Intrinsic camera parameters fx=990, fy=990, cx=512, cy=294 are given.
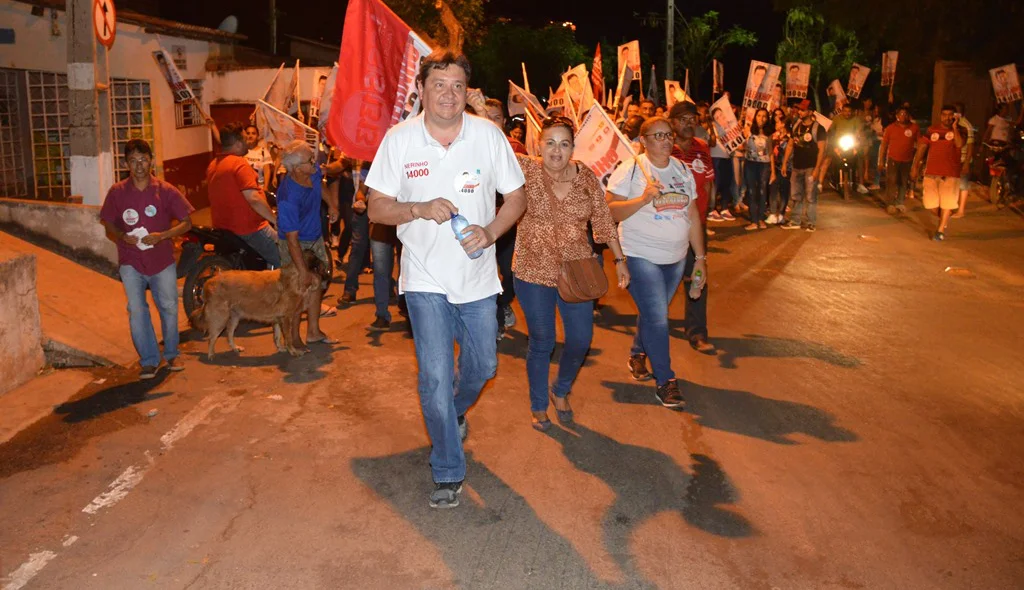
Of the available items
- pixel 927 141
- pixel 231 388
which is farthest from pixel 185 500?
pixel 927 141

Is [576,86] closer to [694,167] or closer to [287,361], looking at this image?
[694,167]

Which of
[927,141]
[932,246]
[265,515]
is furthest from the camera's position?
[927,141]

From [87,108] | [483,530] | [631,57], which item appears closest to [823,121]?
[631,57]

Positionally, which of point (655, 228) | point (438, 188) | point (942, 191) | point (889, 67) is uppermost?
point (889, 67)

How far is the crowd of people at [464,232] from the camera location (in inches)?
195

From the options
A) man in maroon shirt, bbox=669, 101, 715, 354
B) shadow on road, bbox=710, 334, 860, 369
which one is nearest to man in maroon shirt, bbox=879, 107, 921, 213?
shadow on road, bbox=710, 334, 860, 369

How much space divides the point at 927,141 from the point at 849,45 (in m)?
31.6

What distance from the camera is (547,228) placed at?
6.07 meters

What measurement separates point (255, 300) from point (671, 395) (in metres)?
3.57

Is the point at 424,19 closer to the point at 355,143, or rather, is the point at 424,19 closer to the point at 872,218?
the point at 872,218

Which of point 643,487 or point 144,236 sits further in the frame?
point 144,236

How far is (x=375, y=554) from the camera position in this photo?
4.64 m

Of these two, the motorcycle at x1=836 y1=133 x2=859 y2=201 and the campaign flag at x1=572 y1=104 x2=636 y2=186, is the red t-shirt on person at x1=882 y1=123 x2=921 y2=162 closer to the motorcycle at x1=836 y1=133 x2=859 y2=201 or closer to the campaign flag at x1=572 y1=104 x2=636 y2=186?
the motorcycle at x1=836 y1=133 x2=859 y2=201

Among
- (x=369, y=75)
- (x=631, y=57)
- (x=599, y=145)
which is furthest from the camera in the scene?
(x=631, y=57)
